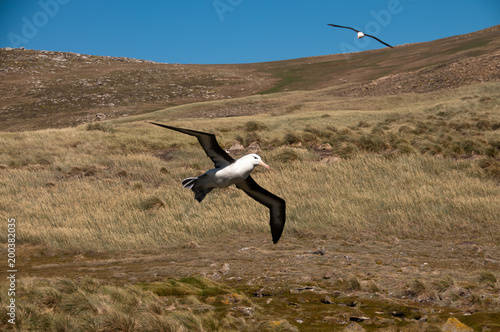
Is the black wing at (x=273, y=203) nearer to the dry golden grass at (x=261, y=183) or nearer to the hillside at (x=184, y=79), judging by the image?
the dry golden grass at (x=261, y=183)

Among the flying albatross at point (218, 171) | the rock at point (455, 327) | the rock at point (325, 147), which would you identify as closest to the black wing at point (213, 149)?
the flying albatross at point (218, 171)

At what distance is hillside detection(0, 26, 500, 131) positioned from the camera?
5062 cm

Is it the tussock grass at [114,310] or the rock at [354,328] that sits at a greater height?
the tussock grass at [114,310]

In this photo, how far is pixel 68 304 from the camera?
24.1 ft

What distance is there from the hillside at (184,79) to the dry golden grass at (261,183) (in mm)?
22629

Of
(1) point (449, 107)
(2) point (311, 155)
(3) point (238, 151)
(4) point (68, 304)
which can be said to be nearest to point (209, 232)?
(4) point (68, 304)

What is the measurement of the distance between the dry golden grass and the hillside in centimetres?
2263

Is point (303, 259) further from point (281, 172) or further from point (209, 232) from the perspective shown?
point (281, 172)

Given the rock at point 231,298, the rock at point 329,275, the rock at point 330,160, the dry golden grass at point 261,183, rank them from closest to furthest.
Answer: the rock at point 231,298 → the rock at point 329,275 → the dry golden grass at point 261,183 → the rock at point 330,160

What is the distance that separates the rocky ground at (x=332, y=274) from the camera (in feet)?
23.5

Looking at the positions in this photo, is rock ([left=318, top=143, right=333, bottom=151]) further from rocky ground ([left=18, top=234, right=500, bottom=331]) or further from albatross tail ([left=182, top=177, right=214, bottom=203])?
albatross tail ([left=182, top=177, right=214, bottom=203])

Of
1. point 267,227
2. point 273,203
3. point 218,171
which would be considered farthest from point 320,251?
point 218,171

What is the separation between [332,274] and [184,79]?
74.4 metres

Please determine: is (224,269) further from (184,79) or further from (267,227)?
(184,79)
